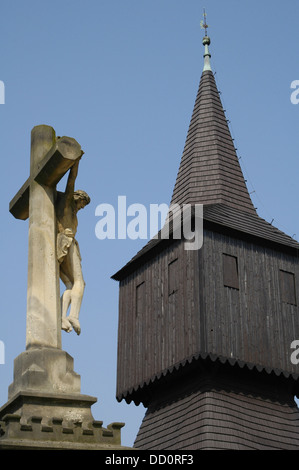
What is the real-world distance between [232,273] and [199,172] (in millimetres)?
4747

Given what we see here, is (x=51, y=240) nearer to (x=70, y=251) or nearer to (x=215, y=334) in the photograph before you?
(x=70, y=251)

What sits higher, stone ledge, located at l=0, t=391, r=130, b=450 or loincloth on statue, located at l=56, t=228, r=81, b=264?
loincloth on statue, located at l=56, t=228, r=81, b=264

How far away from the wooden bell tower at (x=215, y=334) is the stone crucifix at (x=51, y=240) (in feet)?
46.3

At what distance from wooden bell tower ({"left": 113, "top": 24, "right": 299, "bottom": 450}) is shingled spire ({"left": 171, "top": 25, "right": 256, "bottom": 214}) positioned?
10cm

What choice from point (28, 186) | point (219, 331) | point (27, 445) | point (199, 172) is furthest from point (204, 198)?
point (27, 445)

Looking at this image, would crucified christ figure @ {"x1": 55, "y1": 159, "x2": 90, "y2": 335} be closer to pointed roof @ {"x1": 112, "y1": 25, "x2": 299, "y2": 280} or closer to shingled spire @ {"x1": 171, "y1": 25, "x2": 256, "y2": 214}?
pointed roof @ {"x1": 112, "y1": 25, "x2": 299, "y2": 280}

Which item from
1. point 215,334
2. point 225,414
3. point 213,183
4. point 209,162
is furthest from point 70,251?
point 209,162

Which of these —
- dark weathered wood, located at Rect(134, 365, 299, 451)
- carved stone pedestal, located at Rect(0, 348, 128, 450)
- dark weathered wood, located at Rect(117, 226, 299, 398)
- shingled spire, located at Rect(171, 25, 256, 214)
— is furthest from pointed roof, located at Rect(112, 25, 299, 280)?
carved stone pedestal, located at Rect(0, 348, 128, 450)

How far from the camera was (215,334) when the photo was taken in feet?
70.8

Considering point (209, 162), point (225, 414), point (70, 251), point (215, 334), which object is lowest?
point (70, 251)

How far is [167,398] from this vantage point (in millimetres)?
23203

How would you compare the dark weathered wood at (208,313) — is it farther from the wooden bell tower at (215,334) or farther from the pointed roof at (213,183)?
the pointed roof at (213,183)

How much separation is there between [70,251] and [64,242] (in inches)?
3.9

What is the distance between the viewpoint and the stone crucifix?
6805 millimetres
